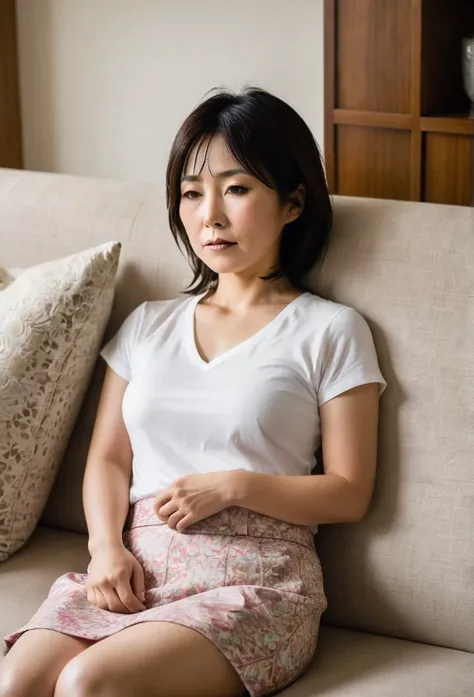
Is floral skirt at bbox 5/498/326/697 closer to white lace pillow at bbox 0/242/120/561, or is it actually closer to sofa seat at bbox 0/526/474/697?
sofa seat at bbox 0/526/474/697

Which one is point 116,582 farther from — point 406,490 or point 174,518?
point 406,490

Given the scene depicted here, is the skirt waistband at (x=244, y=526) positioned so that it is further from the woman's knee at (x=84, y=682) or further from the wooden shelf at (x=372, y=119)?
the wooden shelf at (x=372, y=119)

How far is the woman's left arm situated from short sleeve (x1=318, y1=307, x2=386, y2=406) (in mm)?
15

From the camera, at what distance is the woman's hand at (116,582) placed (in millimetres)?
1622

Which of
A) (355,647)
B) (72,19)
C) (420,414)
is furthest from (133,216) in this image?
(72,19)

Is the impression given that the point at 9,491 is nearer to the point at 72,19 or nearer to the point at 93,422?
the point at 93,422

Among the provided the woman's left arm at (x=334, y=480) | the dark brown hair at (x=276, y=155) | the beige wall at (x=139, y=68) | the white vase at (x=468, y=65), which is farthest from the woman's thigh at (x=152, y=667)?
the beige wall at (x=139, y=68)

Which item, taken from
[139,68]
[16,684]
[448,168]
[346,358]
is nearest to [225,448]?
[346,358]

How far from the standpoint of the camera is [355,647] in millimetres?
1679

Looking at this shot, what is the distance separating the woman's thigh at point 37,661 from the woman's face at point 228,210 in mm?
633

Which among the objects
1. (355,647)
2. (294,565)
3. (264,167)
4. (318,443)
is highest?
(264,167)

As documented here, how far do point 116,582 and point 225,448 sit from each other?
257mm

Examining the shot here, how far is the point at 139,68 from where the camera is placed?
343cm

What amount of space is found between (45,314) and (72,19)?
1945 mm
